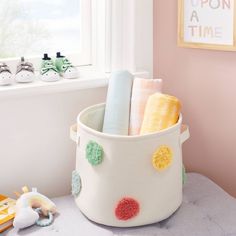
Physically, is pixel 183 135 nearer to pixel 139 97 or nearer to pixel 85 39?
pixel 139 97

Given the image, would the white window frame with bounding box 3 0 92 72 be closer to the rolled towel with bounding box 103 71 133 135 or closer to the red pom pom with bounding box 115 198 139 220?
the rolled towel with bounding box 103 71 133 135

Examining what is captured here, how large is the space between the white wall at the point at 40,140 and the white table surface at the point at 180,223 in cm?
13

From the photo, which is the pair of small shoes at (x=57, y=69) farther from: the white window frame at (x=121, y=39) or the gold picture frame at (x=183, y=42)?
the gold picture frame at (x=183, y=42)

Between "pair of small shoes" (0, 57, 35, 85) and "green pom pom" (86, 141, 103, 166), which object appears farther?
"pair of small shoes" (0, 57, 35, 85)

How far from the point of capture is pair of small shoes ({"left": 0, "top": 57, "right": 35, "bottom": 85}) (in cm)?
154

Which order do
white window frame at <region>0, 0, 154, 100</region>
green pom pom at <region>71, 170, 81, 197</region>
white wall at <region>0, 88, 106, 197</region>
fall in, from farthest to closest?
white window frame at <region>0, 0, 154, 100</region>, white wall at <region>0, 88, 106, 197</region>, green pom pom at <region>71, 170, 81, 197</region>

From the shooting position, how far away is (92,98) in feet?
5.59

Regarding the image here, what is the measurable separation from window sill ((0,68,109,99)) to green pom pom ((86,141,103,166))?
0.28m

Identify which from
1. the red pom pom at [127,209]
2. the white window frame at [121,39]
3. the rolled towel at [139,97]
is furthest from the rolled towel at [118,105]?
the red pom pom at [127,209]

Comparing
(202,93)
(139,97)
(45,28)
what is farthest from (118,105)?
(45,28)

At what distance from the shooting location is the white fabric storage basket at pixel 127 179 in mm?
1356

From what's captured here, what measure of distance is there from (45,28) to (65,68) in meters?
0.20

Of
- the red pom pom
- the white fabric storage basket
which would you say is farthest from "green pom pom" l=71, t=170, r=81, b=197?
the red pom pom

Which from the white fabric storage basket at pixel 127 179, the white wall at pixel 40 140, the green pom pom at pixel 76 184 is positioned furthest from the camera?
the white wall at pixel 40 140
